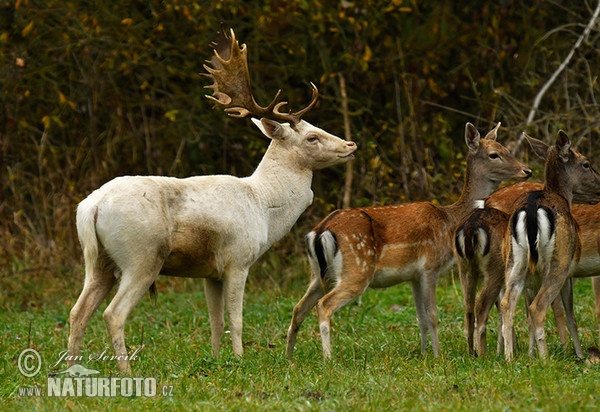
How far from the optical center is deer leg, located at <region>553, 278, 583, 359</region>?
754 cm

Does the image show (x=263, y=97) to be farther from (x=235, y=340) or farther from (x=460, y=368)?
(x=460, y=368)

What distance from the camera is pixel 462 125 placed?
1457 centimetres

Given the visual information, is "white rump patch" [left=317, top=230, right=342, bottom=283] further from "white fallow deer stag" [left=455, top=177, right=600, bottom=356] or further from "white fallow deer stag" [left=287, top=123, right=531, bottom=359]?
"white fallow deer stag" [left=455, top=177, right=600, bottom=356]

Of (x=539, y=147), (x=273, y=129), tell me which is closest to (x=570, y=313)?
(x=539, y=147)

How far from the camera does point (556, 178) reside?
810 cm

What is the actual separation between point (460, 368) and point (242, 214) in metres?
2.04

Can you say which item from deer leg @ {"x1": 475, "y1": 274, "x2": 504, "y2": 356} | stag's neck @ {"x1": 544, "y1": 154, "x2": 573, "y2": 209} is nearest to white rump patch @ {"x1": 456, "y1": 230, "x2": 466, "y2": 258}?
deer leg @ {"x1": 475, "y1": 274, "x2": 504, "y2": 356}

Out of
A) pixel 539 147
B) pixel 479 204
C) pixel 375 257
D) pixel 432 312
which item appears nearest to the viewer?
pixel 375 257

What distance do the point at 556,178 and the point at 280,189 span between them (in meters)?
2.04

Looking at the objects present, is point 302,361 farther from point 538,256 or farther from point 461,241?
point 538,256

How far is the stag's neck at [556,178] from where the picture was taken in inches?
317

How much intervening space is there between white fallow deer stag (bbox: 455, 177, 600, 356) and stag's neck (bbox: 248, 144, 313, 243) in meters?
1.46

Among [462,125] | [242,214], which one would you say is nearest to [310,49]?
[462,125]

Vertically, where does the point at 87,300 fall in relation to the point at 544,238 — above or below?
below
